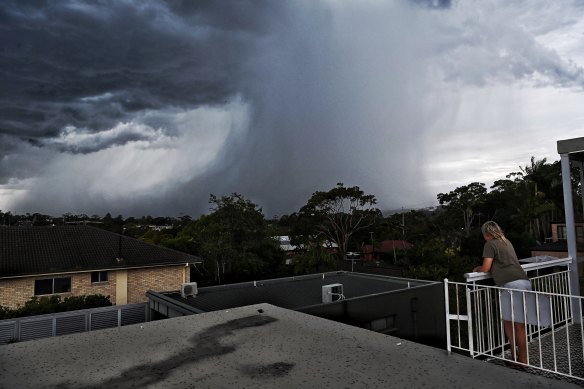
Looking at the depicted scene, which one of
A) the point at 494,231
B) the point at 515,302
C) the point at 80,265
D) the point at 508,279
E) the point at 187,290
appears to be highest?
the point at 494,231

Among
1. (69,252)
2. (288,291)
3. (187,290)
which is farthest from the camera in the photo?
(69,252)

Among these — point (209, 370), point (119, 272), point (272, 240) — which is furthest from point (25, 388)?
point (272, 240)

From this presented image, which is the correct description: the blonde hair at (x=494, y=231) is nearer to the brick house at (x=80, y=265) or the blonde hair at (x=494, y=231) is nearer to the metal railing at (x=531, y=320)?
the metal railing at (x=531, y=320)

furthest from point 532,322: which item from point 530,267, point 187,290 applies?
point 187,290

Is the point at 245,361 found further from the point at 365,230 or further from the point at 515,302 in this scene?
the point at 365,230

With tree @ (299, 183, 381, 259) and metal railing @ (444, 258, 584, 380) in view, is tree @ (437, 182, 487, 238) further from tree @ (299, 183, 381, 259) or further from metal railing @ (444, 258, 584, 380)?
metal railing @ (444, 258, 584, 380)

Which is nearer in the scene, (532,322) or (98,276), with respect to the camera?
(532,322)
